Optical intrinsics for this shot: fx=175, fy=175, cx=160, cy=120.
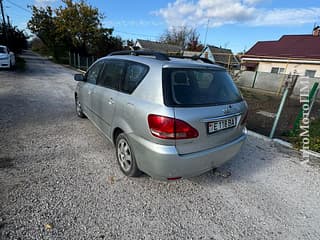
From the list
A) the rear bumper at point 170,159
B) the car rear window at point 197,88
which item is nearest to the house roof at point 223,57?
the car rear window at point 197,88

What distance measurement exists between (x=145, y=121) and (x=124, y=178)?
3.37 feet

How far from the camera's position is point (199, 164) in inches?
79.2

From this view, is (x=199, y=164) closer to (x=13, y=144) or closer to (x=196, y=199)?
(x=196, y=199)

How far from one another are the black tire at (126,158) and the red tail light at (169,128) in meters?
0.58

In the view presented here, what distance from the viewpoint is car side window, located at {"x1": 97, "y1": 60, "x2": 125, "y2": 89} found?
264 centimetres

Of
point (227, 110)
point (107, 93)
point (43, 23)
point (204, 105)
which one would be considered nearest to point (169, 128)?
point (204, 105)

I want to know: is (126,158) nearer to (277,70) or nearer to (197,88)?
(197,88)

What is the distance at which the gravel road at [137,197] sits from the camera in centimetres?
175

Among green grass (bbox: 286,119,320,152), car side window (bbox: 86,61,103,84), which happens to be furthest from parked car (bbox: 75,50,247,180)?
green grass (bbox: 286,119,320,152)

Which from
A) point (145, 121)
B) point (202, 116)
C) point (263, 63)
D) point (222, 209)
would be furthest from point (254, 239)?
point (263, 63)

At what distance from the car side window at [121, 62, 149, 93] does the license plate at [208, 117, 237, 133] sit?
1.01 m

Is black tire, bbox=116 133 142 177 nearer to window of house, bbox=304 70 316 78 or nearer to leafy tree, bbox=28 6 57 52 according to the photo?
window of house, bbox=304 70 316 78

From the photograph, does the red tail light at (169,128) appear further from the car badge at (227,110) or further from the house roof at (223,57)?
the house roof at (223,57)

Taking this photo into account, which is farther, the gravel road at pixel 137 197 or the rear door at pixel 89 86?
the rear door at pixel 89 86
